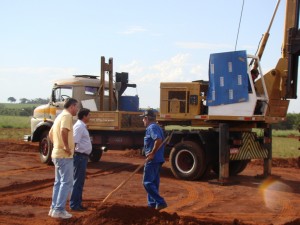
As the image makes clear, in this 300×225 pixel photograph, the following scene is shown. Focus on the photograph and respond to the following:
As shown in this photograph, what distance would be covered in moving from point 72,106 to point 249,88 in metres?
5.73

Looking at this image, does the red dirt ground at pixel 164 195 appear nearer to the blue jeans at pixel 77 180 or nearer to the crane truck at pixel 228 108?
the blue jeans at pixel 77 180

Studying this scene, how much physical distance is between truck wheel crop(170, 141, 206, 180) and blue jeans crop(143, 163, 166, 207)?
475cm

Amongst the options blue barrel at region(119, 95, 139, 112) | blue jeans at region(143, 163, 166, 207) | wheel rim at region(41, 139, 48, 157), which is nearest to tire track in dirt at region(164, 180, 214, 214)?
blue jeans at region(143, 163, 166, 207)

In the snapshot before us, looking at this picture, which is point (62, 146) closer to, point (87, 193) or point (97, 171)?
point (87, 193)

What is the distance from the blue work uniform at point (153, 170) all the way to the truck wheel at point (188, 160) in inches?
186

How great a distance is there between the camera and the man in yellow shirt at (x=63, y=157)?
311 inches

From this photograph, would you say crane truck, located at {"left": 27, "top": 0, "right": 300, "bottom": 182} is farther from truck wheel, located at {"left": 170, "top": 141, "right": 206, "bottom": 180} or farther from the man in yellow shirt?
the man in yellow shirt

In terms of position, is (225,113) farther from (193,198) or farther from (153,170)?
(153,170)

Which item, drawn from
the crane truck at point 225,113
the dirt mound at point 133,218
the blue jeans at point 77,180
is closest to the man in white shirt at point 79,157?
the blue jeans at point 77,180

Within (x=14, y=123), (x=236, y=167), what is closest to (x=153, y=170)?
(x=236, y=167)

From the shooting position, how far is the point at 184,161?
13.5m

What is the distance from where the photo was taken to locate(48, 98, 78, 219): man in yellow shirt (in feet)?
26.0

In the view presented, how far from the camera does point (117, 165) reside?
1688 cm

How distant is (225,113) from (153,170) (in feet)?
15.4
